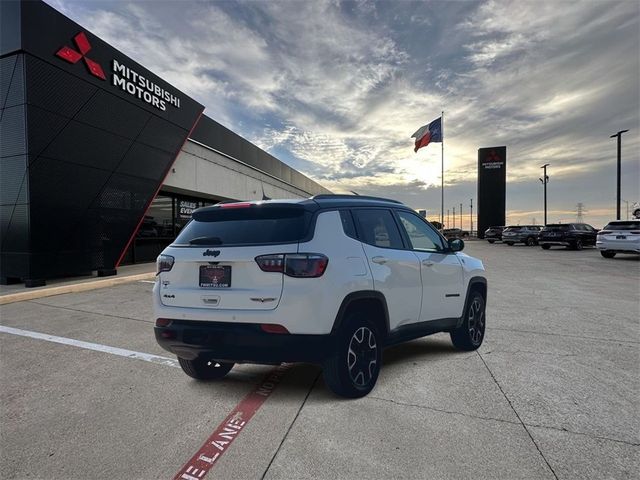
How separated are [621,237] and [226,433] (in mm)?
19580

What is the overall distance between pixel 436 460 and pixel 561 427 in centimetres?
113

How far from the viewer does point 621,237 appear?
1703cm

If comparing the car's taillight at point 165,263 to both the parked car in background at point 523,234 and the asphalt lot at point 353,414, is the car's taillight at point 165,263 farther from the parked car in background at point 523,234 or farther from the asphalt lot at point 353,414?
the parked car in background at point 523,234

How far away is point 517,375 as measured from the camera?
404 centimetres

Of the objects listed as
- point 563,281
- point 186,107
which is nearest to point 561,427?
point 563,281

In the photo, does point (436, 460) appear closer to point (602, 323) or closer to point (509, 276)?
point (602, 323)

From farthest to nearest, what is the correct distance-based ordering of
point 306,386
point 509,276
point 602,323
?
point 509,276 → point 602,323 → point 306,386

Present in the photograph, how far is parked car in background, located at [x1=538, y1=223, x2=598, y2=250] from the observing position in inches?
953

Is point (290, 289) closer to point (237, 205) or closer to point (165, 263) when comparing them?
Answer: point (237, 205)

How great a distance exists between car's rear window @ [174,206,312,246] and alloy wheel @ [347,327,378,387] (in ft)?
3.45

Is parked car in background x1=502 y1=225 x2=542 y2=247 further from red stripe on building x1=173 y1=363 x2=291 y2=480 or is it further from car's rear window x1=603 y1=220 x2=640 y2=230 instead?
red stripe on building x1=173 y1=363 x2=291 y2=480

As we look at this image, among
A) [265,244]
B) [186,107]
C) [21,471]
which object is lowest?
[21,471]

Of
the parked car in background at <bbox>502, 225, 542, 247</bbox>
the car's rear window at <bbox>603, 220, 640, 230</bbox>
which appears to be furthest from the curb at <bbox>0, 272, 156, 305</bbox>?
the parked car in background at <bbox>502, 225, 542, 247</bbox>

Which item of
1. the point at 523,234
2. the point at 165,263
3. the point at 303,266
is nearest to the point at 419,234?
the point at 303,266
